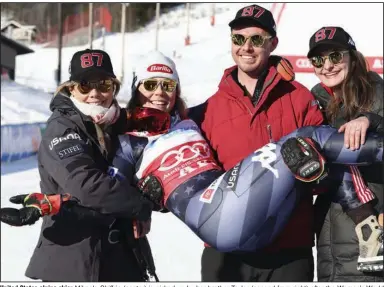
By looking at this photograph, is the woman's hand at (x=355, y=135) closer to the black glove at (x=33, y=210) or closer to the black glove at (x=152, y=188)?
the black glove at (x=152, y=188)

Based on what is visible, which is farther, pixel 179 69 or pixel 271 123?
pixel 179 69

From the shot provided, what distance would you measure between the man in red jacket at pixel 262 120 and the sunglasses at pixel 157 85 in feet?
1.01

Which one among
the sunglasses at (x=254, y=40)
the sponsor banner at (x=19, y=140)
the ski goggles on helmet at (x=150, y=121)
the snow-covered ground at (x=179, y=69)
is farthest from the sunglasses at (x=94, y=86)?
the sponsor banner at (x=19, y=140)

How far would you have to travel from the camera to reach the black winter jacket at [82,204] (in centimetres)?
280

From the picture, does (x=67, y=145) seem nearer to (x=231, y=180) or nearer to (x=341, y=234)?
(x=231, y=180)

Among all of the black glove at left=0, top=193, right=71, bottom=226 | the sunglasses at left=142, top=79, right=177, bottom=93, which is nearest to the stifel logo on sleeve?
the black glove at left=0, top=193, right=71, bottom=226

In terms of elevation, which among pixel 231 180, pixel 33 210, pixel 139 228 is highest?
pixel 231 180

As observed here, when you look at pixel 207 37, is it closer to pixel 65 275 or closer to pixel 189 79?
pixel 189 79

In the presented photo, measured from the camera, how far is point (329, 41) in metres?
3.12

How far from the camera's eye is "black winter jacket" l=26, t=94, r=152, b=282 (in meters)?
2.80

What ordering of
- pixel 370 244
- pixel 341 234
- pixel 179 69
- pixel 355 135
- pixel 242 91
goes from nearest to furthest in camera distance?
1. pixel 355 135
2. pixel 370 244
3. pixel 341 234
4. pixel 242 91
5. pixel 179 69

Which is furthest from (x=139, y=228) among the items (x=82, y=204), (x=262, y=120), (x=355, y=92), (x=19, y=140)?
(x=19, y=140)

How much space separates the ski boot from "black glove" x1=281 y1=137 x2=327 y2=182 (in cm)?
46

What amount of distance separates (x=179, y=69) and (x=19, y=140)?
50.0ft
